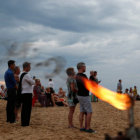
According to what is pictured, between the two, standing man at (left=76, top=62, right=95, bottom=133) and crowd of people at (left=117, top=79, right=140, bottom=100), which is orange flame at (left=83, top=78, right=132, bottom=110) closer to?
standing man at (left=76, top=62, right=95, bottom=133)

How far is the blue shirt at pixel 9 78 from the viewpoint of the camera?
852 centimetres

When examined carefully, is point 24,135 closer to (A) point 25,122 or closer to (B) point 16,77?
(A) point 25,122

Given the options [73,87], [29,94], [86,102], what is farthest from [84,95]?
[29,94]

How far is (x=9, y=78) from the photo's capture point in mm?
8578

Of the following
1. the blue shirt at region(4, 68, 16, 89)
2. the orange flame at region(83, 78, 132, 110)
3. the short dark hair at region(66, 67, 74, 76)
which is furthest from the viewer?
the blue shirt at region(4, 68, 16, 89)

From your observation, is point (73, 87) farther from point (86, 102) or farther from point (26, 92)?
point (26, 92)

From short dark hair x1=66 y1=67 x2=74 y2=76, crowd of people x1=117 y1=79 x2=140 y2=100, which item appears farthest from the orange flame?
crowd of people x1=117 y1=79 x2=140 y2=100

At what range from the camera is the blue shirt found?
8523mm

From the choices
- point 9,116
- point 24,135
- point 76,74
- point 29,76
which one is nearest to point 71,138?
point 24,135

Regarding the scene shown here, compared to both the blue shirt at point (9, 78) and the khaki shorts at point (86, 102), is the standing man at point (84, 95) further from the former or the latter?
the blue shirt at point (9, 78)

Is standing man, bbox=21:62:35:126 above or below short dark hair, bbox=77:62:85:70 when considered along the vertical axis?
below

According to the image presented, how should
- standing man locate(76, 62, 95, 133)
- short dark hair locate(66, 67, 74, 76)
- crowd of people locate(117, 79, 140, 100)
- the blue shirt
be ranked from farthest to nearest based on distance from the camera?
crowd of people locate(117, 79, 140, 100)
the blue shirt
short dark hair locate(66, 67, 74, 76)
standing man locate(76, 62, 95, 133)

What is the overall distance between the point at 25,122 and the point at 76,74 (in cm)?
249

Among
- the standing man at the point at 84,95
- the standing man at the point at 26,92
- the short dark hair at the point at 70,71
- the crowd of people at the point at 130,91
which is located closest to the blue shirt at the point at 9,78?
the standing man at the point at 26,92
